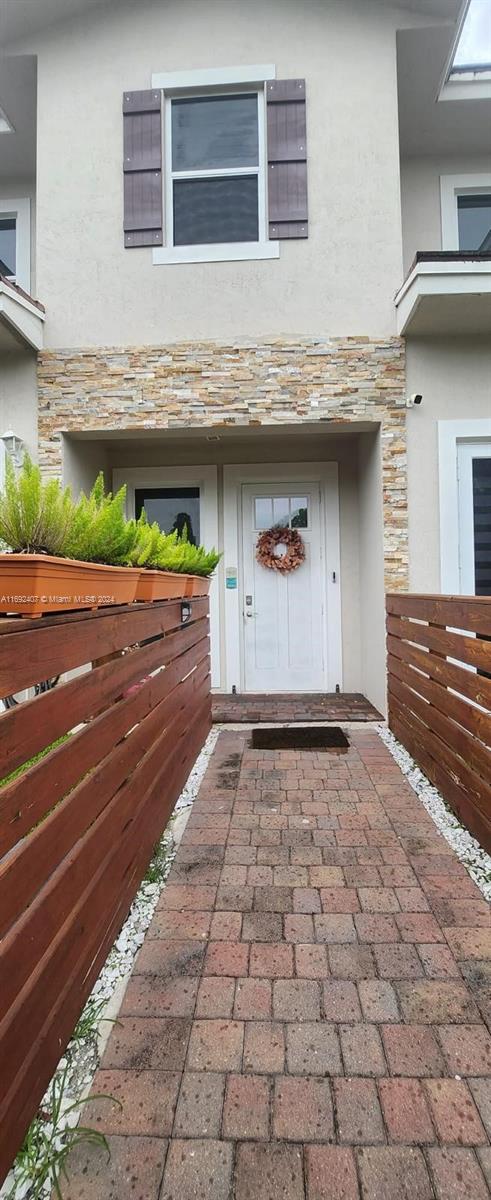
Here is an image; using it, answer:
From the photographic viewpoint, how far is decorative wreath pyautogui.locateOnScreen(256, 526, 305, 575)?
5.70 m

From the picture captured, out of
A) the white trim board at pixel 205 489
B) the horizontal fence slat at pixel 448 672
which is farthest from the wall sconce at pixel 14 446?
the horizontal fence slat at pixel 448 672

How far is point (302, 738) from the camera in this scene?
4258 mm

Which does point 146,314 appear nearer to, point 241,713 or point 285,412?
point 285,412

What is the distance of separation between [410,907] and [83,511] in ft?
6.21

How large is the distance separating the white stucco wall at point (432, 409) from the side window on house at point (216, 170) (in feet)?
5.02

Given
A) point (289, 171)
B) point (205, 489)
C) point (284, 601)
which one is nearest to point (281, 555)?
point (284, 601)

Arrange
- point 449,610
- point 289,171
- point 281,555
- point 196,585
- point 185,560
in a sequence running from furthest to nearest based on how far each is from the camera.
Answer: point 281,555 < point 289,171 < point 196,585 < point 185,560 < point 449,610

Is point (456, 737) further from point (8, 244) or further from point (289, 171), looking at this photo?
point (8, 244)

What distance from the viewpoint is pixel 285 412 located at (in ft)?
15.0

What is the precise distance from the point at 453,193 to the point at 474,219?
0.33m

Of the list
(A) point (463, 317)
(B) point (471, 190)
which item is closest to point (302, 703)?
(A) point (463, 317)

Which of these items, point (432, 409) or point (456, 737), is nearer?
point (456, 737)

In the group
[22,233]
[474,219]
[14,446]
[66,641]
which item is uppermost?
[22,233]

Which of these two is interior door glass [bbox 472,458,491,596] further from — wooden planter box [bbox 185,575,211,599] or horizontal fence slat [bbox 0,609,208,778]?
horizontal fence slat [bbox 0,609,208,778]
